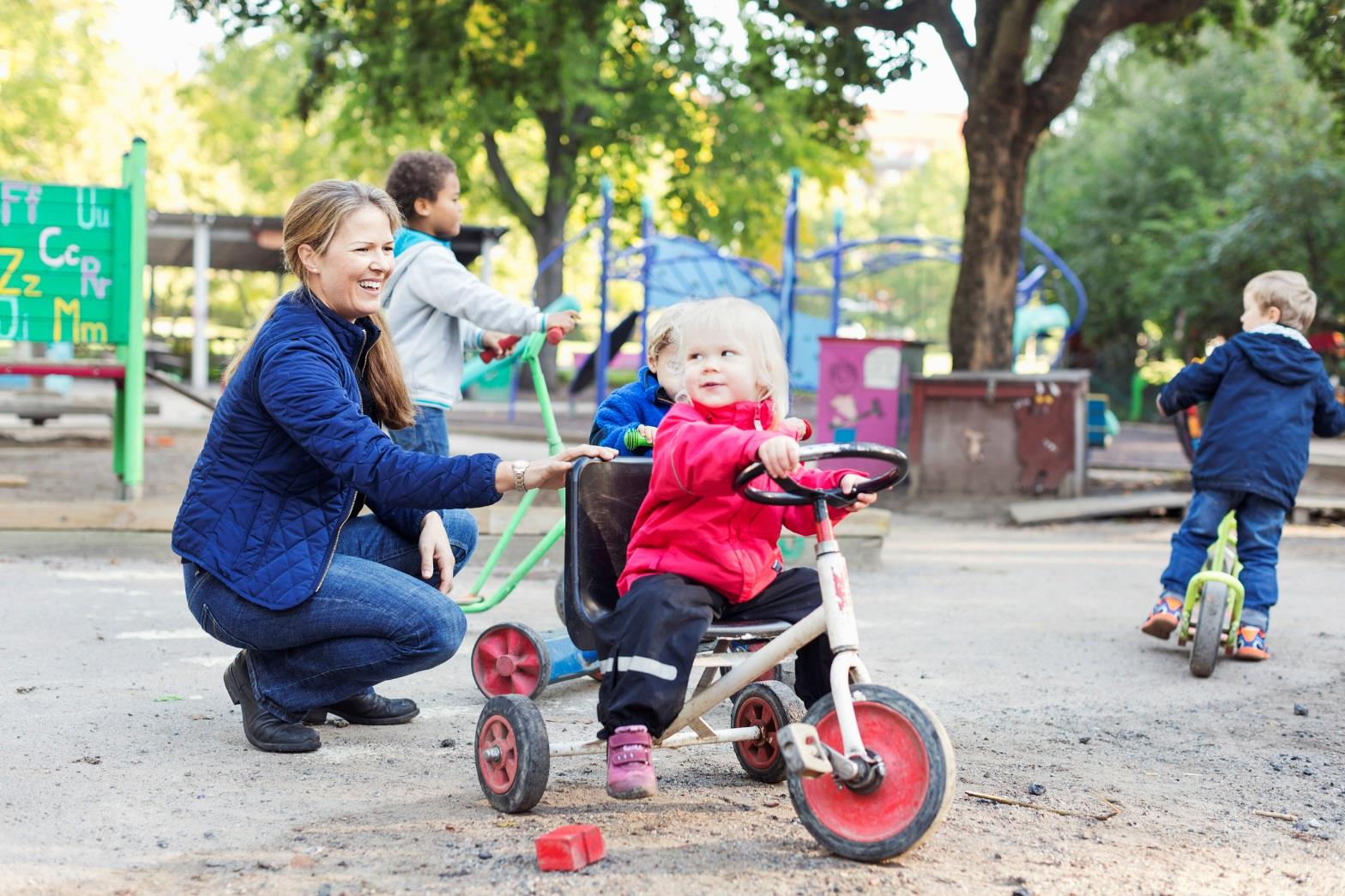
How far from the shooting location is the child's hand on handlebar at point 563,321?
14.7 feet

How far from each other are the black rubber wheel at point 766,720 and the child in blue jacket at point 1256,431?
8.34 ft

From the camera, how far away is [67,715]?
3.96 meters

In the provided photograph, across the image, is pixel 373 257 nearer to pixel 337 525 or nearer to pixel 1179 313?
pixel 337 525

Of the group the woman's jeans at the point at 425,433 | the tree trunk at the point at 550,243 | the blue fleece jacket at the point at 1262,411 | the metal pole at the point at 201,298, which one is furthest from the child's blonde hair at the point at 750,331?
the tree trunk at the point at 550,243

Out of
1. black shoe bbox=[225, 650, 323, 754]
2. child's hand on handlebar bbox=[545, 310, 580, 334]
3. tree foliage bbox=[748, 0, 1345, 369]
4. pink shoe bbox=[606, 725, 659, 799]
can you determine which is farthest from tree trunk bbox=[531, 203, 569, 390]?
pink shoe bbox=[606, 725, 659, 799]

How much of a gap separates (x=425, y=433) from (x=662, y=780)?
1.90m

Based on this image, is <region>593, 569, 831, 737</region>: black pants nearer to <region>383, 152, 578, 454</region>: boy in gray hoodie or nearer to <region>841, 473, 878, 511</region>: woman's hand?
<region>841, 473, 878, 511</region>: woman's hand

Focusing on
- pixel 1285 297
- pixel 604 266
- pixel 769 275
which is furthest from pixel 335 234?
pixel 769 275

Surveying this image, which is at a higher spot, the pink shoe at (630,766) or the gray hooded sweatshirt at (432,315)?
the gray hooded sweatshirt at (432,315)

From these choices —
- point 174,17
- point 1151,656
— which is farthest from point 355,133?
point 1151,656

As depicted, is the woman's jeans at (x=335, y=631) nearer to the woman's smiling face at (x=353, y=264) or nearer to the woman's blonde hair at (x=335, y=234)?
the woman's blonde hair at (x=335, y=234)

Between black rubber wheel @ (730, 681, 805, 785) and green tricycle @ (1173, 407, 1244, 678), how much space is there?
2217 mm

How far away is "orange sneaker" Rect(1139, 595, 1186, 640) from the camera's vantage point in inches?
216

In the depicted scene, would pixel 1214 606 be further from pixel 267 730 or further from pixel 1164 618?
pixel 267 730
